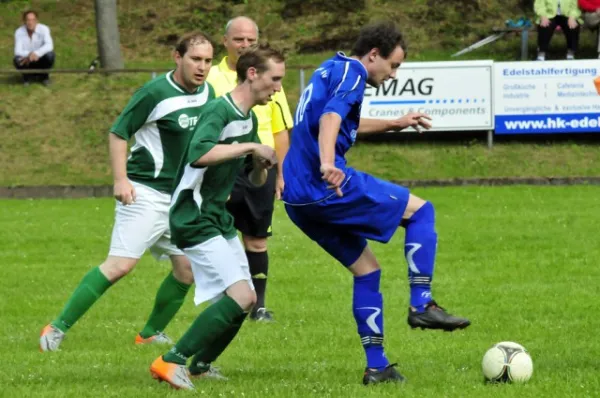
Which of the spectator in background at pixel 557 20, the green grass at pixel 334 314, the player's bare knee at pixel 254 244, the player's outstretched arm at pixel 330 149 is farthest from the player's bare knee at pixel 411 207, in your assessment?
the spectator in background at pixel 557 20

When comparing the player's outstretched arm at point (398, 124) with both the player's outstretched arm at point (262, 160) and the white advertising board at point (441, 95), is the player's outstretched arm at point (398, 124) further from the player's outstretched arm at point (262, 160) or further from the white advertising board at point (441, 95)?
the white advertising board at point (441, 95)

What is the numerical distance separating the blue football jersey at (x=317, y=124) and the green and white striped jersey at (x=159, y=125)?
1.36 m

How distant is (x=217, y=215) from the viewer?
6984mm

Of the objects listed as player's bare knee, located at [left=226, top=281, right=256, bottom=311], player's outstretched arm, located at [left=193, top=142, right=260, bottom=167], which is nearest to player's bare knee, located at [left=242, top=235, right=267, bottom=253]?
player's bare knee, located at [left=226, top=281, right=256, bottom=311]

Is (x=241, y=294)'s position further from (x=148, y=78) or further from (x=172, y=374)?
(x=148, y=78)

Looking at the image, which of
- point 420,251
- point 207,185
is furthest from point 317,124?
point 420,251

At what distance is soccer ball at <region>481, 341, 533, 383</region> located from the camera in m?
6.78

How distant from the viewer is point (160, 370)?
688 cm

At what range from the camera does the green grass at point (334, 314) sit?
7016mm

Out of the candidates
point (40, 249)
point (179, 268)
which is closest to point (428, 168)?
point (40, 249)

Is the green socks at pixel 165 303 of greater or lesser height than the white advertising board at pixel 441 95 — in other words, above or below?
below

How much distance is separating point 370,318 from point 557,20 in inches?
693

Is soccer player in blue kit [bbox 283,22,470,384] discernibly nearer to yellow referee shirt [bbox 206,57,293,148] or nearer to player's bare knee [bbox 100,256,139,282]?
player's bare knee [bbox 100,256,139,282]

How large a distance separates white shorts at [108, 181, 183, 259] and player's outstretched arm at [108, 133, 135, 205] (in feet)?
1.49
